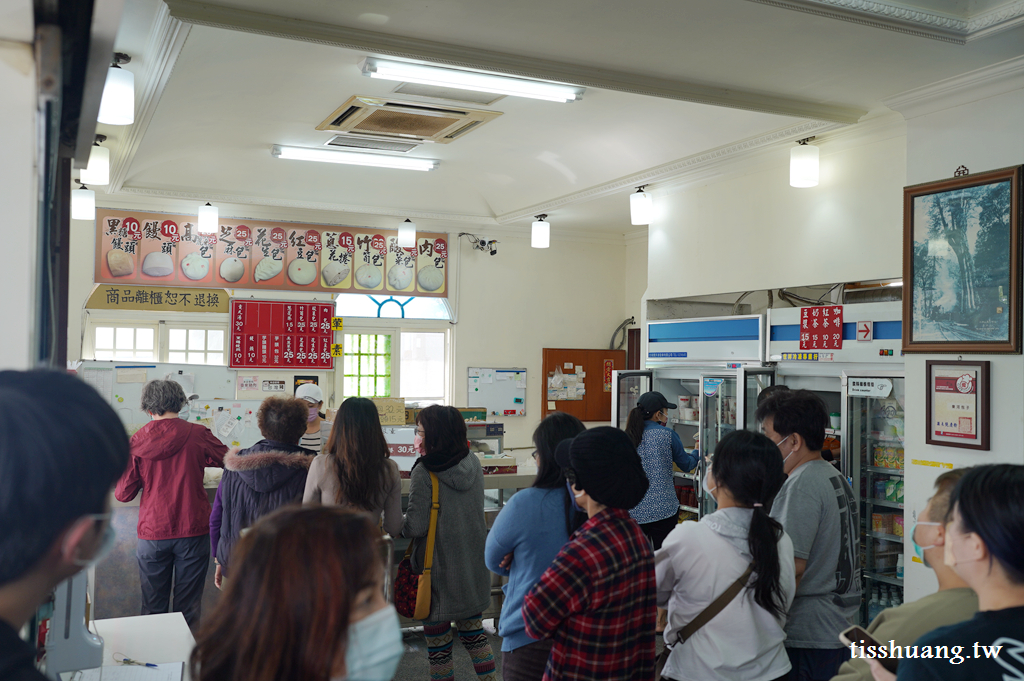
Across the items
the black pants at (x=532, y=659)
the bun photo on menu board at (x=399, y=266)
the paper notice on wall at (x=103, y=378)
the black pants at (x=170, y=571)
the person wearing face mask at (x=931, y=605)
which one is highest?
the bun photo on menu board at (x=399, y=266)

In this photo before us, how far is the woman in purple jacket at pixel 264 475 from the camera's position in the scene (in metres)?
3.27

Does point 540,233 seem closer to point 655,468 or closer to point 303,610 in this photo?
point 655,468

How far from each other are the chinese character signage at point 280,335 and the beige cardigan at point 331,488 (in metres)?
4.76

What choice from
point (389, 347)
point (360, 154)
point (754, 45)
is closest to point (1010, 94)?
point (754, 45)

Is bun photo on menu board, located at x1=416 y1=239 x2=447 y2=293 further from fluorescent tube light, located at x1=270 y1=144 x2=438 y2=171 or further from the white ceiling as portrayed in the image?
fluorescent tube light, located at x1=270 y1=144 x2=438 y2=171

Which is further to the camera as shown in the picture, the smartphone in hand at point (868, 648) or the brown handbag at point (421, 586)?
the brown handbag at point (421, 586)

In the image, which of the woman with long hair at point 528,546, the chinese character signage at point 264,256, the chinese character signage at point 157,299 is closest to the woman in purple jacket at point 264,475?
the woman with long hair at point 528,546

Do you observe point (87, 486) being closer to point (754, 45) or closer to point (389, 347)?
point (754, 45)

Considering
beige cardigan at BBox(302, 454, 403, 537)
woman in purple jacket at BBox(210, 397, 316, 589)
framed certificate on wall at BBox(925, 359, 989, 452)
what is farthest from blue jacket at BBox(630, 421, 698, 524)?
woman in purple jacket at BBox(210, 397, 316, 589)

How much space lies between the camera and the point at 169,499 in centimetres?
380

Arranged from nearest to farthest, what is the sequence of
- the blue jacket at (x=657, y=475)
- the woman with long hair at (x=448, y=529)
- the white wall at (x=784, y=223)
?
the woman with long hair at (x=448, y=529), the blue jacket at (x=657, y=475), the white wall at (x=784, y=223)

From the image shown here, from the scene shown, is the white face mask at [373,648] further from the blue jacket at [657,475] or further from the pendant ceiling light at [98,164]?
the pendant ceiling light at [98,164]

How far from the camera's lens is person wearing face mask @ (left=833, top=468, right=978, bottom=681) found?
158 cm

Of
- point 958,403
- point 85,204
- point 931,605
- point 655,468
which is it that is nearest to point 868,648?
point 931,605
